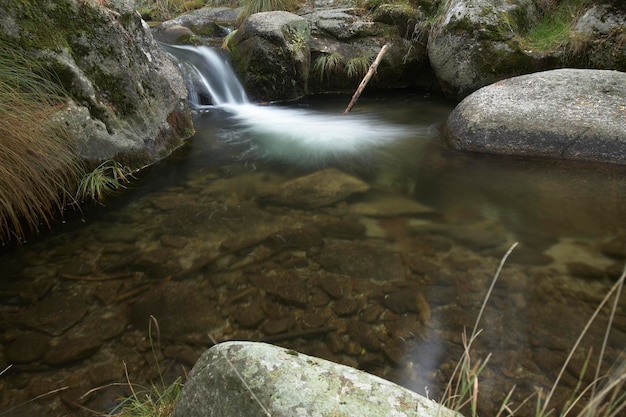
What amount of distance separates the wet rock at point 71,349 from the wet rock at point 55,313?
0.11 meters

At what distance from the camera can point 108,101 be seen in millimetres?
4539

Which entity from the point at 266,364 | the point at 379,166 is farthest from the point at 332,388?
the point at 379,166

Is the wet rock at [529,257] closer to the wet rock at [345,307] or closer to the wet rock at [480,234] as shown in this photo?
the wet rock at [480,234]

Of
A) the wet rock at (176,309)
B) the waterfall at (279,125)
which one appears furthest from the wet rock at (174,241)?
the waterfall at (279,125)

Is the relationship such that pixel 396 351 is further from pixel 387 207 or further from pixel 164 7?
pixel 164 7

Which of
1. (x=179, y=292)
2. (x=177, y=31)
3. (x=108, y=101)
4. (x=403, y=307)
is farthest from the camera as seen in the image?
(x=177, y=31)

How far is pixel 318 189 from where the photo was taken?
14.2 feet

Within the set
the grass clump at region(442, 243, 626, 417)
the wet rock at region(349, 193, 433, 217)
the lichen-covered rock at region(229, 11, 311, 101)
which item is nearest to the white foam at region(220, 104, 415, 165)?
the lichen-covered rock at region(229, 11, 311, 101)

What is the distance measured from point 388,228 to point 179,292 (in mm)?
1892

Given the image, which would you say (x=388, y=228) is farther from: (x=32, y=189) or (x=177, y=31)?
(x=177, y=31)

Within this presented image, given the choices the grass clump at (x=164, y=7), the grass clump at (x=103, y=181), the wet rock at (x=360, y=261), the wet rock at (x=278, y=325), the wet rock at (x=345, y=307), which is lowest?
the wet rock at (x=278, y=325)

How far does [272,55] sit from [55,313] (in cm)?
691

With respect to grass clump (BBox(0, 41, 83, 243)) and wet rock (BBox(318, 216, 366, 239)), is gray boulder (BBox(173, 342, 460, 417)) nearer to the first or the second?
wet rock (BBox(318, 216, 366, 239))

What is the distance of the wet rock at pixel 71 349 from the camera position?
2255 mm
